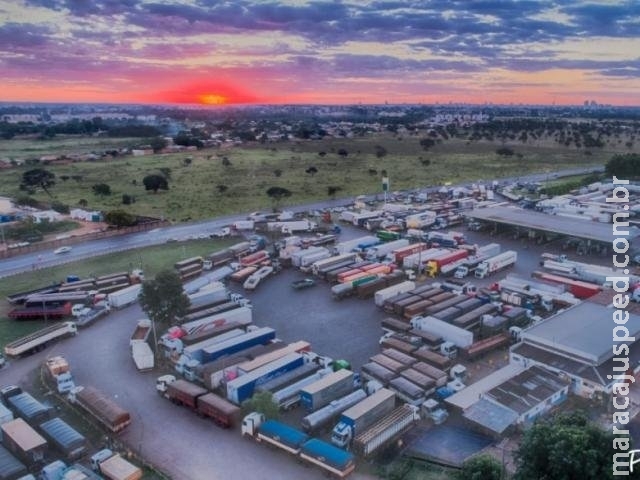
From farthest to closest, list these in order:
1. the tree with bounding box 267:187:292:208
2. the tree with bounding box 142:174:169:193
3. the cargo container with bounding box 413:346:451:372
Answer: the tree with bounding box 142:174:169:193
the tree with bounding box 267:187:292:208
the cargo container with bounding box 413:346:451:372

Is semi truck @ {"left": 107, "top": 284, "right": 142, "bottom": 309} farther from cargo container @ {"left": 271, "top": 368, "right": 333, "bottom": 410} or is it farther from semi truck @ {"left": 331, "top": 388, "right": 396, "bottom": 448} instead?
semi truck @ {"left": 331, "top": 388, "right": 396, "bottom": 448}

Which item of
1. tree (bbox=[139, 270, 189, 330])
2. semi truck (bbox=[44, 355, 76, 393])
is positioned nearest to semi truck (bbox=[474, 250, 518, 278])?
tree (bbox=[139, 270, 189, 330])

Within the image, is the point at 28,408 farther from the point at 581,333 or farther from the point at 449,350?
the point at 581,333

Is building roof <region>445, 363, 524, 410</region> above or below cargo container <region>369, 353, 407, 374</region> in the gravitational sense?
below

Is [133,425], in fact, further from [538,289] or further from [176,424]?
[538,289]

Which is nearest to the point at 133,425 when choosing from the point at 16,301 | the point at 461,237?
the point at 16,301

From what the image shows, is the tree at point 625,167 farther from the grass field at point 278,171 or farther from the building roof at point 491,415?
the building roof at point 491,415

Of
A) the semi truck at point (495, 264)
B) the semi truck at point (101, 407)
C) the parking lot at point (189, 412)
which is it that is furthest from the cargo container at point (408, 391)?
the semi truck at point (495, 264)
